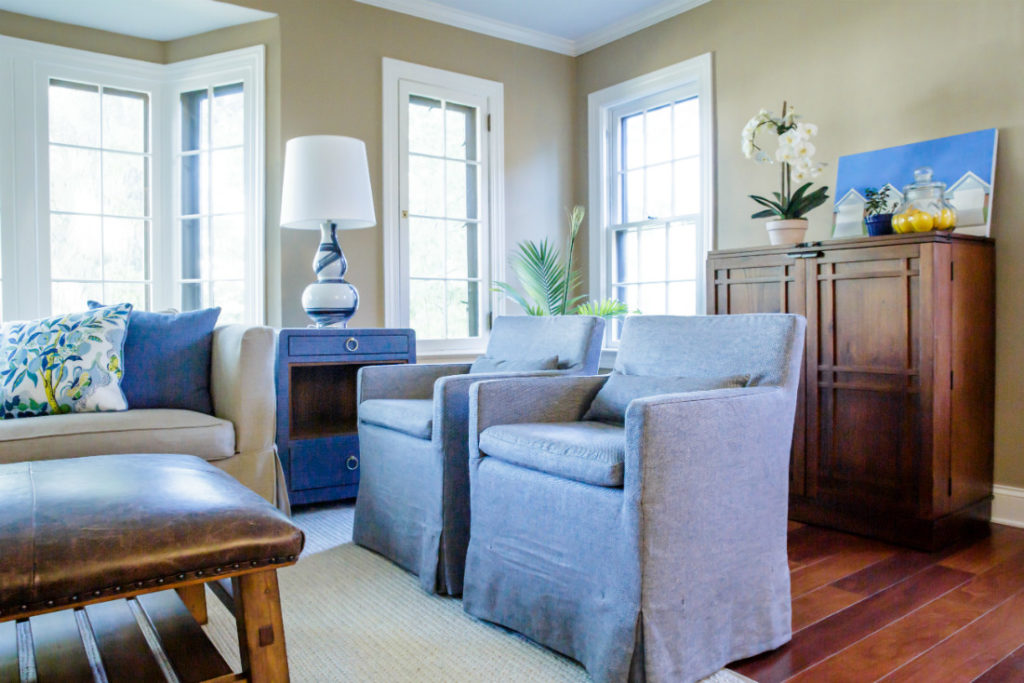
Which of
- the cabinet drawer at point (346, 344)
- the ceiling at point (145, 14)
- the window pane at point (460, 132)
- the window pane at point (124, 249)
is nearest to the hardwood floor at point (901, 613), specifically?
the cabinet drawer at point (346, 344)

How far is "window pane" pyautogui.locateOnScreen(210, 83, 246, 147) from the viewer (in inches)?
147

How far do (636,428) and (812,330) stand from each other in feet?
5.32

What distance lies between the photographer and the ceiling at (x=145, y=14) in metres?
3.39

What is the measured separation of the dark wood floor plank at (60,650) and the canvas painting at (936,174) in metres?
2.85

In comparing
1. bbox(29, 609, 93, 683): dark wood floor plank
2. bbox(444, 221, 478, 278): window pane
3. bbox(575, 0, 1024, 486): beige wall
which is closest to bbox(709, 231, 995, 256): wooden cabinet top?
bbox(575, 0, 1024, 486): beige wall

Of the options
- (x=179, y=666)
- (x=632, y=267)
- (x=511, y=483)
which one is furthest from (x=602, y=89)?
(x=179, y=666)

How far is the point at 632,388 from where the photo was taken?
2090 mm

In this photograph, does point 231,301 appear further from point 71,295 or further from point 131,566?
point 131,566

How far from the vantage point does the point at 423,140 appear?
13.4ft

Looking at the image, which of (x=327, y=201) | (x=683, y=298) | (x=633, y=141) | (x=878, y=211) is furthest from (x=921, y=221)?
(x=327, y=201)

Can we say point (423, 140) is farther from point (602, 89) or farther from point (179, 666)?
point (179, 666)

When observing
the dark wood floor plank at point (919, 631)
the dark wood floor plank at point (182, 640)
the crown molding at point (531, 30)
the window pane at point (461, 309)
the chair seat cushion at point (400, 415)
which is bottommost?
the dark wood floor plank at point (919, 631)

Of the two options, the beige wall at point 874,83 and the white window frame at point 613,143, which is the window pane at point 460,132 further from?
the beige wall at point 874,83

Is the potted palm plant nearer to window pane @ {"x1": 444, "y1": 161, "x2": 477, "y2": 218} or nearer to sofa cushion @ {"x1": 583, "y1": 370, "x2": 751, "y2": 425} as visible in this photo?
window pane @ {"x1": 444, "y1": 161, "x2": 477, "y2": 218}
